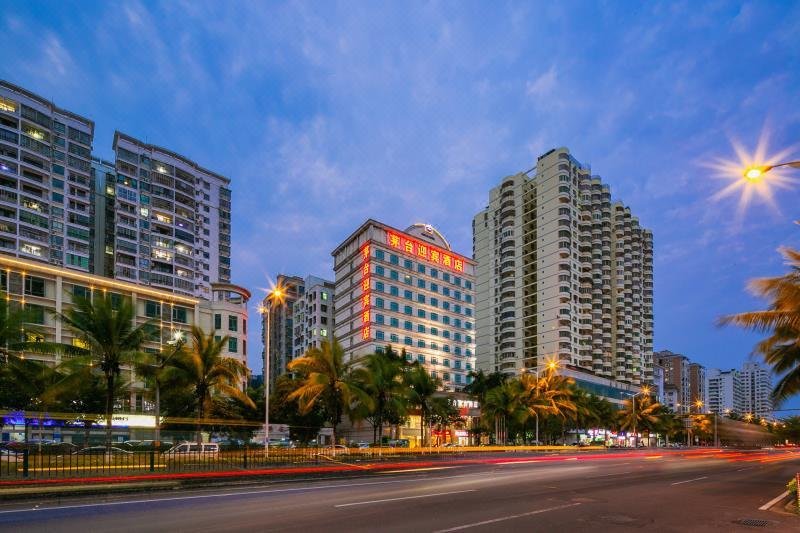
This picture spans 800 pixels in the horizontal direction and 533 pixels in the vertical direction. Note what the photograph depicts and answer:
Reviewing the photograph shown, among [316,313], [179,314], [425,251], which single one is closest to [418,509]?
[179,314]

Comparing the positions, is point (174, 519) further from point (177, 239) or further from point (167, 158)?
point (167, 158)

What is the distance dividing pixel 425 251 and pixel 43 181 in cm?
6315

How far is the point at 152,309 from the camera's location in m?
60.8

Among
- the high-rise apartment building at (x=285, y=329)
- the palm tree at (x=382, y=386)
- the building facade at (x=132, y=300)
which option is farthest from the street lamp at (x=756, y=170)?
the high-rise apartment building at (x=285, y=329)

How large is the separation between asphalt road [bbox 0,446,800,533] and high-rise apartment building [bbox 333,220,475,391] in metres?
67.8

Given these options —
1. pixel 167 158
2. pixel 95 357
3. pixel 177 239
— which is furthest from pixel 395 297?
pixel 95 357

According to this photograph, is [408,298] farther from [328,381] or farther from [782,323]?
[782,323]

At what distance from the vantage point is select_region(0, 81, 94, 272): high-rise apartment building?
77.9 metres

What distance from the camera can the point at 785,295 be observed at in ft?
55.5

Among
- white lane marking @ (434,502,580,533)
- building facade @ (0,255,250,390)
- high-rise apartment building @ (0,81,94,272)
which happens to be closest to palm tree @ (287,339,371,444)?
building facade @ (0,255,250,390)

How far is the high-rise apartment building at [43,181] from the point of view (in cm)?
7794

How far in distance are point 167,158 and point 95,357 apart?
83.3m

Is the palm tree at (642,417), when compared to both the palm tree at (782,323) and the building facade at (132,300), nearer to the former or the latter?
the building facade at (132,300)

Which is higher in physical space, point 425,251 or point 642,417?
point 425,251
